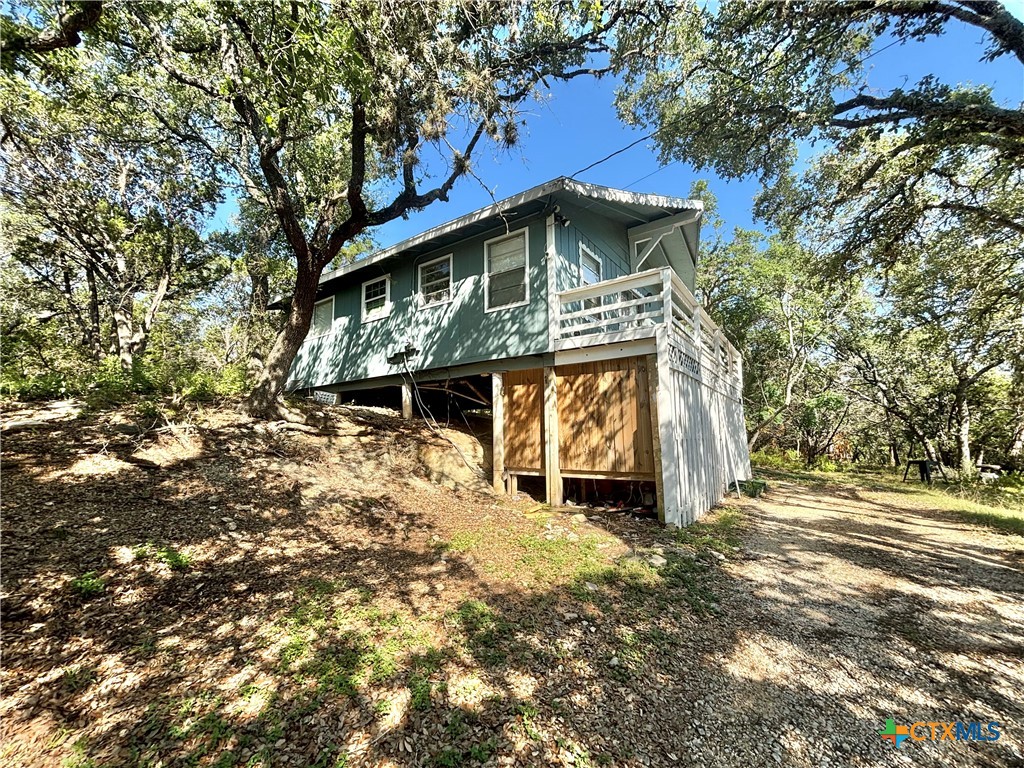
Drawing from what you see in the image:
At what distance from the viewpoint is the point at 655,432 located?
587 cm

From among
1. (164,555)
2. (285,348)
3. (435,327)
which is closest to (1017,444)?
(435,327)

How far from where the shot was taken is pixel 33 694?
202 centimetres

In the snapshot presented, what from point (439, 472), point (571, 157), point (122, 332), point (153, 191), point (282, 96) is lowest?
point (439, 472)

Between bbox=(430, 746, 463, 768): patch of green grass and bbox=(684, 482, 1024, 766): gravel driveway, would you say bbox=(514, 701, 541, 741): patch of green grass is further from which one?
bbox=(684, 482, 1024, 766): gravel driveway

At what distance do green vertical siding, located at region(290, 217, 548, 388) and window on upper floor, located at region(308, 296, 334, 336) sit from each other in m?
0.27

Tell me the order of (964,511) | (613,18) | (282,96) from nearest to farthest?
1. (282,96)
2. (613,18)
3. (964,511)

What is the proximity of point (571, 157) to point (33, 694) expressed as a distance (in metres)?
9.15

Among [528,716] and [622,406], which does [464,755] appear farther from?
[622,406]

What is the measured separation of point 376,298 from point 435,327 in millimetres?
2715

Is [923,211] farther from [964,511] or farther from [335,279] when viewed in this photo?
[335,279]

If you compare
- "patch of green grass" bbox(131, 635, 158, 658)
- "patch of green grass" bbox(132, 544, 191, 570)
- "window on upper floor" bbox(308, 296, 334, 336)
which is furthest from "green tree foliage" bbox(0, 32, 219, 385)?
"patch of green grass" bbox(131, 635, 158, 658)

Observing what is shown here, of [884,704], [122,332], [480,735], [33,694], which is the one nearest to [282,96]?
[33,694]

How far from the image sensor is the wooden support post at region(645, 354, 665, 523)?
579 centimetres

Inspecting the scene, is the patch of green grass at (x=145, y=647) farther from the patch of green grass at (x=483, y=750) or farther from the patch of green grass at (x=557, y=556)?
the patch of green grass at (x=557, y=556)
